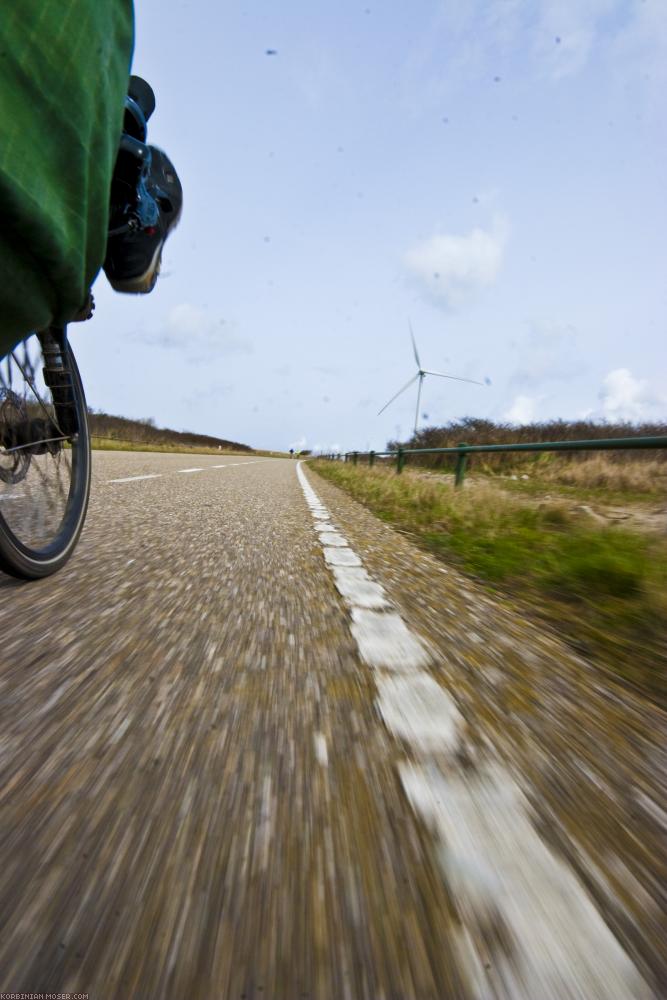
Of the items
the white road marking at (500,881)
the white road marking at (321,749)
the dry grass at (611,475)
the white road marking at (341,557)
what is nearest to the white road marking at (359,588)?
the white road marking at (341,557)

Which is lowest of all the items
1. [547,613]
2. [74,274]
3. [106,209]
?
[547,613]

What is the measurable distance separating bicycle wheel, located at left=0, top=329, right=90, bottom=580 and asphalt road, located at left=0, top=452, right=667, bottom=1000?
0.47 metres

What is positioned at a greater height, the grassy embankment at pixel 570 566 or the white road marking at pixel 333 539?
the grassy embankment at pixel 570 566

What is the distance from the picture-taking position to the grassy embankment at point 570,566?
156cm

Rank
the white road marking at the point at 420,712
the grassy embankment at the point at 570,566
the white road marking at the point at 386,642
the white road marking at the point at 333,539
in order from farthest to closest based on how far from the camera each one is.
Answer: the white road marking at the point at 333,539 < the grassy embankment at the point at 570,566 < the white road marking at the point at 386,642 < the white road marking at the point at 420,712

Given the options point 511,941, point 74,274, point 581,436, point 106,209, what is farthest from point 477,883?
point 581,436

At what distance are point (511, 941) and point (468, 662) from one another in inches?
31.5

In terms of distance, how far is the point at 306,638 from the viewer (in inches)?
53.6

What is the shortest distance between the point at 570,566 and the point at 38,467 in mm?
2512

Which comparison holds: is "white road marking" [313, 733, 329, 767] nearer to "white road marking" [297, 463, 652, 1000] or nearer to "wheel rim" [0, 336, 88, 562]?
"white road marking" [297, 463, 652, 1000]

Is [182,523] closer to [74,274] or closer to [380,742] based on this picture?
[74,274]

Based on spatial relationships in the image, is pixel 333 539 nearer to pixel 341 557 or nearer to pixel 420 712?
pixel 341 557

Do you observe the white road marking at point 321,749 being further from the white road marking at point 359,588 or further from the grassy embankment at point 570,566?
the grassy embankment at point 570,566

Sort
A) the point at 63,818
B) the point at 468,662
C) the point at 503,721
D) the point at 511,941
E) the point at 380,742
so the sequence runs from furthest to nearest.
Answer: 1. the point at 468,662
2. the point at 503,721
3. the point at 380,742
4. the point at 63,818
5. the point at 511,941
